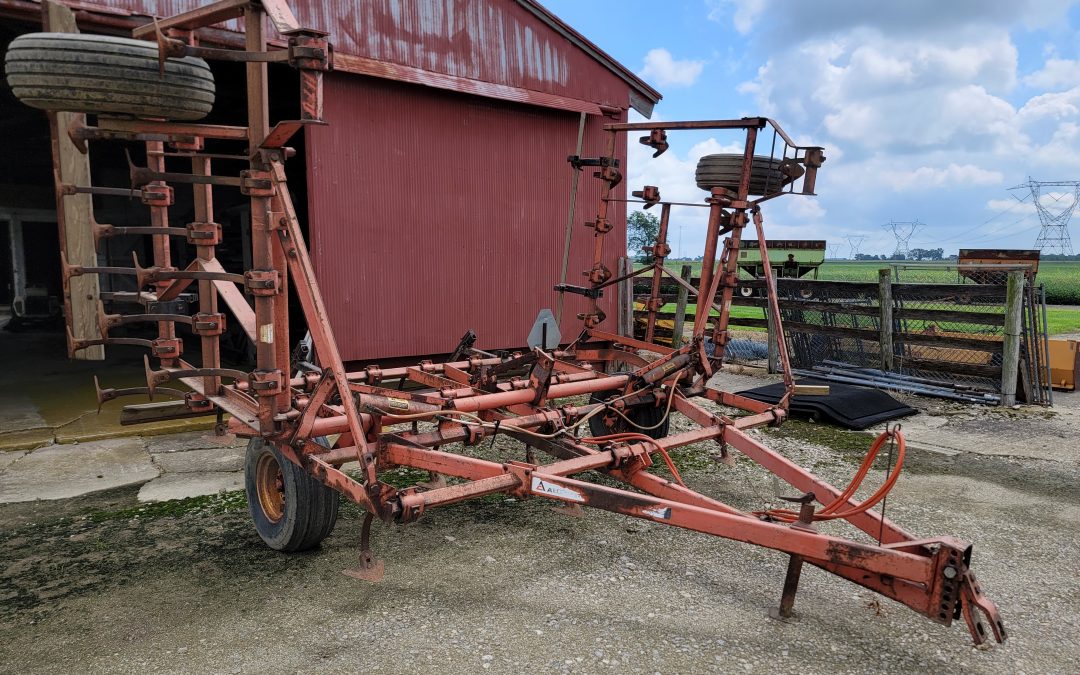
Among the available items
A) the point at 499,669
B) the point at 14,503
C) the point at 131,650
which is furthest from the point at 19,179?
the point at 499,669

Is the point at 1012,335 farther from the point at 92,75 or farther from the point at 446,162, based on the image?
the point at 92,75

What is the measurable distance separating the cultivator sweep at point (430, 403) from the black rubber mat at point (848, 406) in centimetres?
272

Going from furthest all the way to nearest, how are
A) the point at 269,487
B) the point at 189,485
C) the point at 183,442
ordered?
the point at 183,442 → the point at 189,485 → the point at 269,487

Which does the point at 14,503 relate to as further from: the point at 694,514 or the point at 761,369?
the point at 761,369

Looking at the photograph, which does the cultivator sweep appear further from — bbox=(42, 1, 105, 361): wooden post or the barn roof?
the barn roof

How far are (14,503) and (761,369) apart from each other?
935cm

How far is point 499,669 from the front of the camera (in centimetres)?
323

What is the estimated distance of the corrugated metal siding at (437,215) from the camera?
858 centimetres

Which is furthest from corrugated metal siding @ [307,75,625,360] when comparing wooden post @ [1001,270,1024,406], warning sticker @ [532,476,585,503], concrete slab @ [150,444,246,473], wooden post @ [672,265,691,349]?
warning sticker @ [532,476,585,503]

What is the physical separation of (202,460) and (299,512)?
2751mm

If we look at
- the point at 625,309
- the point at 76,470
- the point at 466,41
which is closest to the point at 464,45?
the point at 466,41

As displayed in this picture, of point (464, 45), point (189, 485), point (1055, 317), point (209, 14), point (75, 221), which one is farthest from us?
point (1055, 317)

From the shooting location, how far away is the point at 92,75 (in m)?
3.78

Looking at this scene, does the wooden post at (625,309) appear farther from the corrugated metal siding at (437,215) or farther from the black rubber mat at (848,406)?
the black rubber mat at (848,406)
